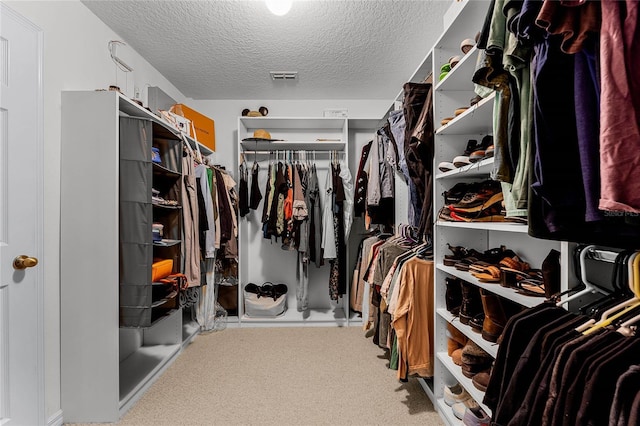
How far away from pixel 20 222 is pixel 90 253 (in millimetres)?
337

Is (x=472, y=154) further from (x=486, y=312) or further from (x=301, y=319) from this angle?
(x=301, y=319)

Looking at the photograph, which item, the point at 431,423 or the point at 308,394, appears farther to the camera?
the point at 308,394

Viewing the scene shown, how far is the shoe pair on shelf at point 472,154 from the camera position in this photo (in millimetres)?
1415

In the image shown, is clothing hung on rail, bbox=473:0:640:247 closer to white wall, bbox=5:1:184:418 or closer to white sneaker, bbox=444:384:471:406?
white sneaker, bbox=444:384:471:406

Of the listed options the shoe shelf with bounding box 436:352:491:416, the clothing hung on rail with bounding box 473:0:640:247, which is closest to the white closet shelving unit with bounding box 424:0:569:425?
the shoe shelf with bounding box 436:352:491:416

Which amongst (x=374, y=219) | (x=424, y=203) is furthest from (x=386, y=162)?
(x=424, y=203)

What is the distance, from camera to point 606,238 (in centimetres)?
82

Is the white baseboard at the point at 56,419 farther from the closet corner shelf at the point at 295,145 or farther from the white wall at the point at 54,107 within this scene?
the closet corner shelf at the point at 295,145

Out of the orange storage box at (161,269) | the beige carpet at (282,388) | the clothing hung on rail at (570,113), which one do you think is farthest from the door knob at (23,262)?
the clothing hung on rail at (570,113)

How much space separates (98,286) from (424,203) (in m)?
1.86

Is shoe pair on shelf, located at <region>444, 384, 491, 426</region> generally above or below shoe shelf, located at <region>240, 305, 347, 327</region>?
above

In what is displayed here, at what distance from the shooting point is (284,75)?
9.88 feet

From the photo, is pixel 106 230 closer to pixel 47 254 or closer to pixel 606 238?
pixel 47 254

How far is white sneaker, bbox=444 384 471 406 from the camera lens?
1673 mm
